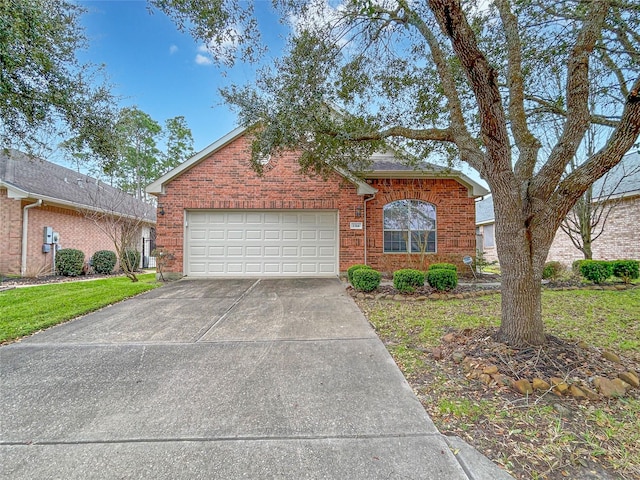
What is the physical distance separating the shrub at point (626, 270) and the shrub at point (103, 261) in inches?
687

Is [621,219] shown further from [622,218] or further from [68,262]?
[68,262]

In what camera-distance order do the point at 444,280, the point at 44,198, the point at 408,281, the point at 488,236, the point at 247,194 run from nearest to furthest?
the point at 408,281 < the point at 444,280 < the point at 247,194 < the point at 44,198 < the point at 488,236

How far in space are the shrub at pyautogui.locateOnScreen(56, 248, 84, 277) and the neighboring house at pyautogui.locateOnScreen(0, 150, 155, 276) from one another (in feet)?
1.16

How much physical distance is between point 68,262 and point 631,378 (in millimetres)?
14895

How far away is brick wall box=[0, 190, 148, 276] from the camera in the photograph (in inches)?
396

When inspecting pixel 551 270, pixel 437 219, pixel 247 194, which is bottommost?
pixel 551 270

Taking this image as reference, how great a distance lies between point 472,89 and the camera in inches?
142

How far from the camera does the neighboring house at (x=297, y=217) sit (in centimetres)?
956

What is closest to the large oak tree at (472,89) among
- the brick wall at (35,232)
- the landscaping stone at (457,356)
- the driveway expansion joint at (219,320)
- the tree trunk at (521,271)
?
the tree trunk at (521,271)

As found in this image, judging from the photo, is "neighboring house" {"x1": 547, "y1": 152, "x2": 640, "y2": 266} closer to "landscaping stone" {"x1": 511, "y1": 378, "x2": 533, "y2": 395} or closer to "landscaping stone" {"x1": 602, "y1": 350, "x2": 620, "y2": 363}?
"landscaping stone" {"x1": 602, "y1": 350, "x2": 620, "y2": 363}

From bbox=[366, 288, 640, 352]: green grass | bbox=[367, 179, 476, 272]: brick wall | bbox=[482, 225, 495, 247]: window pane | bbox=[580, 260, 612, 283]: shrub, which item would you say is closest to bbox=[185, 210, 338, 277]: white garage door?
bbox=[367, 179, 476, 272]: brick wall

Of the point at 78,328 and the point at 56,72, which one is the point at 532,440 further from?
the point at 56,72

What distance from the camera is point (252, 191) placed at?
962 cm

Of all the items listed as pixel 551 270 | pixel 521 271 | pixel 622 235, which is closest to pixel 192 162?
pixel 521 271
